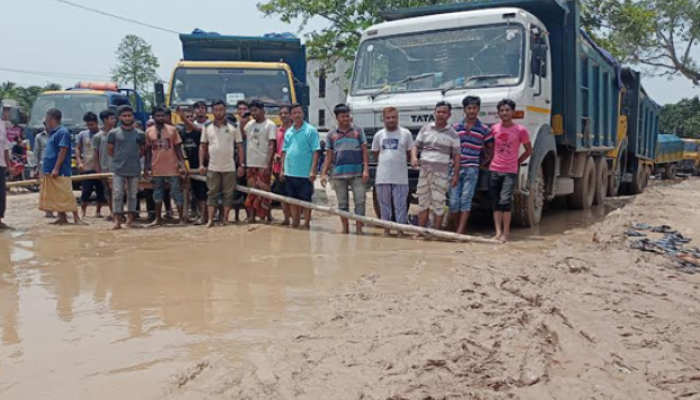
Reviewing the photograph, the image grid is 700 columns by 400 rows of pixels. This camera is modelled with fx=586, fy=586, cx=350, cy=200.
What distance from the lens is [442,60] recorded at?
23.0ft

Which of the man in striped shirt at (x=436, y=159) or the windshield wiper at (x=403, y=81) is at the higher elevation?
the windshield wiper at (x=403, y=81)

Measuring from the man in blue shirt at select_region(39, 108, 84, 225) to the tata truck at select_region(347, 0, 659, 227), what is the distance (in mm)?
3773

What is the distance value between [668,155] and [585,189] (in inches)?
587

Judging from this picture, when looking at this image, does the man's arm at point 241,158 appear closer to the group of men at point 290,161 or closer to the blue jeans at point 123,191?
the group of men at point 290,161

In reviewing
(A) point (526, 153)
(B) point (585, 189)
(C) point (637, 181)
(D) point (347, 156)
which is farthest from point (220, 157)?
(C) point (637, 181)

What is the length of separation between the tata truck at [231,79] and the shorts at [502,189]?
423cm

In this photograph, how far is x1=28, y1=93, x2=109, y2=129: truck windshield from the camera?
1124cm

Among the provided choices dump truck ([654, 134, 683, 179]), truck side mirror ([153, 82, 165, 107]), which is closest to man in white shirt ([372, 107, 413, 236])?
truck side mirror ([153, 82, 165, 107])

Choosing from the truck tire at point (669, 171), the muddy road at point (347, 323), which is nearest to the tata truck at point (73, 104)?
the muddy road at point (347, 323)

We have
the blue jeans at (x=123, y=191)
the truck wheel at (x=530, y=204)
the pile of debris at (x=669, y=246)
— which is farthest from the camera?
the blue jeans at (x=123, y=191)

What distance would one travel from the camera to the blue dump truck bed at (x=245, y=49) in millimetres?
10547

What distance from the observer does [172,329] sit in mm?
3336

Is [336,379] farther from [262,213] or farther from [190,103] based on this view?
[190,103]

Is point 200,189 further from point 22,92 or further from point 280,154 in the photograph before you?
point 22,92
